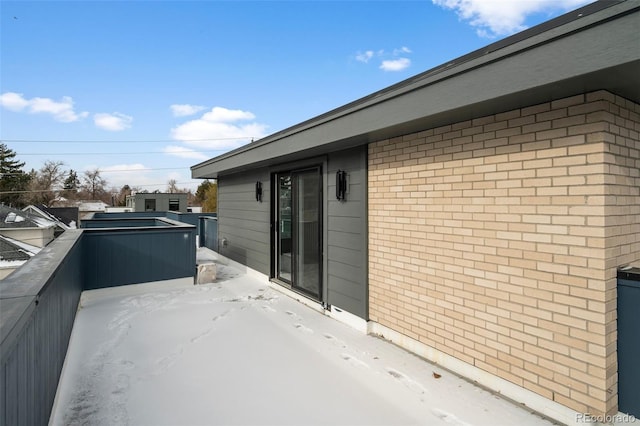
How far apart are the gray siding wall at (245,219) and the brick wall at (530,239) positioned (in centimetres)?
351

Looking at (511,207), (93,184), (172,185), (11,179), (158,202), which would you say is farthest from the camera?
(172,185)

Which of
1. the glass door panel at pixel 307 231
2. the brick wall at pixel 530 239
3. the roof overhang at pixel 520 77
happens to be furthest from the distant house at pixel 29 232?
the brick wall at pixel 530 239

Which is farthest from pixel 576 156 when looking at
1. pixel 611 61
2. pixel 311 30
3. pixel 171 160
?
pixel 171 160

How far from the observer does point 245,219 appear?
7.31 meters

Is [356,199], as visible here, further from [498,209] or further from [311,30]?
[311,30]

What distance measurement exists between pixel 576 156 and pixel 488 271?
3.43ft

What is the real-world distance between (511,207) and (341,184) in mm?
2127

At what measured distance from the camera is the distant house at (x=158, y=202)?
26281 mm

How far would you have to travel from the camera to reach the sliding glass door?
16.0ft

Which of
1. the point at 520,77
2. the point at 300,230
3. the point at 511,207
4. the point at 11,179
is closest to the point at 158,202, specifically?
the point at 11,179

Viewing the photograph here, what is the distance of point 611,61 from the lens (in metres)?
1.66

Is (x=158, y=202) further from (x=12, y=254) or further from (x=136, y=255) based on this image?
(x=136, y=255)

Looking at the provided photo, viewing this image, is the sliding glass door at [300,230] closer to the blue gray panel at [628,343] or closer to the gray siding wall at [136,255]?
the gray siding wall at [136,255]

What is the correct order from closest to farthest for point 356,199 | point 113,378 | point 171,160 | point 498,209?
1. point 498,209
2. point 113,378
3. point 356,199
4. point 171,160
